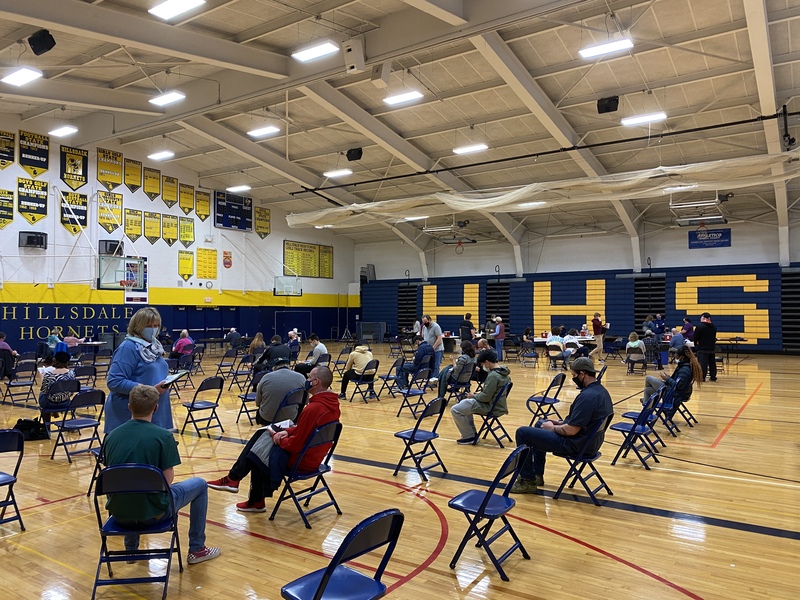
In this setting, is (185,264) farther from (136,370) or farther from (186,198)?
(136,370)

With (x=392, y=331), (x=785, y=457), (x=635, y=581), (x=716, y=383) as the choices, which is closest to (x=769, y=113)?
(x=716, y=383)

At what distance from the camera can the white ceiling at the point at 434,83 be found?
34.0ft

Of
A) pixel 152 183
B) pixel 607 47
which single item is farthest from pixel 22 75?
pixel 607 47


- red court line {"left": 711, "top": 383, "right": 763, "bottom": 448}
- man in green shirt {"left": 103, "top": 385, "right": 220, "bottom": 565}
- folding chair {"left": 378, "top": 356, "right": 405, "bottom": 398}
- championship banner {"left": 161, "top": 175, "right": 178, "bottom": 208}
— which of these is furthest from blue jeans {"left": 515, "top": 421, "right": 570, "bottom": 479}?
championship banner {"left": 161, "top": 175, "right": 178, "bottom": 208}

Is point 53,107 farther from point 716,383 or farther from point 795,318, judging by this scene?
point 795,318

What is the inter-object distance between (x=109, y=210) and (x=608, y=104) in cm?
1554

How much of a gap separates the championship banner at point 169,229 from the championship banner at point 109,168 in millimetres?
1998

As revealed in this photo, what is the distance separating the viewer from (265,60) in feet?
39.1

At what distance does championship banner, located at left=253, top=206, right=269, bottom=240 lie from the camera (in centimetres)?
2409

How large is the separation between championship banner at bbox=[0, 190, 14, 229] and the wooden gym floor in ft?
39.2

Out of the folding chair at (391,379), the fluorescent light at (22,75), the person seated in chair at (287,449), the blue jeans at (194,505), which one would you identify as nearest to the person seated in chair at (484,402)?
the person seated in chair at (287,449)

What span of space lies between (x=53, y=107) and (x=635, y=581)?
18605 millimetres

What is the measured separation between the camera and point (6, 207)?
16.1 m

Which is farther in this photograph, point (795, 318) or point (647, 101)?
point (795, 318)
